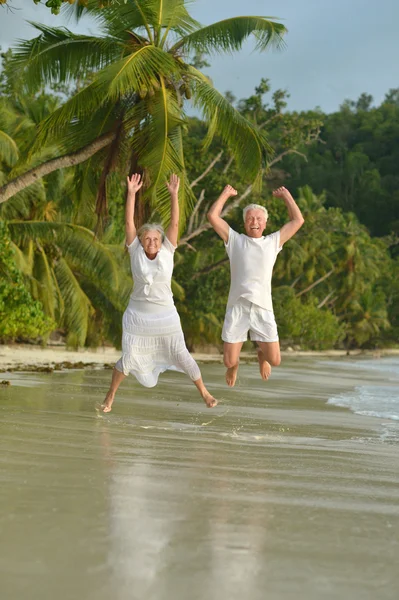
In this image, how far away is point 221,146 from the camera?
115 feet

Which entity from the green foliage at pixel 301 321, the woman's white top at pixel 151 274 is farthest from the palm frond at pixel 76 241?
the green foliage at pixel 301 321

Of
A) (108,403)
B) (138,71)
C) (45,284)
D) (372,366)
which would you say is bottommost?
(372,366)

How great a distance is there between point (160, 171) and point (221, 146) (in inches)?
865

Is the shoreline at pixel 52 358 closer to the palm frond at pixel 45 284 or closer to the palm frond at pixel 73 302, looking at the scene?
the palm frond at pixel 73 302

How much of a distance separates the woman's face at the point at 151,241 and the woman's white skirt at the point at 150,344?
553 millimetres

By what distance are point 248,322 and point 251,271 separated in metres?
0.49

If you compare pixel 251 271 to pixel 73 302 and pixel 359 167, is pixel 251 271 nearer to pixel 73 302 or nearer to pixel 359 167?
pixel 73 302

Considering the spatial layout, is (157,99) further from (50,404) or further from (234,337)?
(234,337)

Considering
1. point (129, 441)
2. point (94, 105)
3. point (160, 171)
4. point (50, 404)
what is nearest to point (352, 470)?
point (129, 441)

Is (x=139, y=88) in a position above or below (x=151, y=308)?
above

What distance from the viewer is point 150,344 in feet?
25.5

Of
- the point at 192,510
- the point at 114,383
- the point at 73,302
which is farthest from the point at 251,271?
the point at 73,302

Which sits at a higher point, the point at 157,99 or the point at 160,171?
the point at 157,99

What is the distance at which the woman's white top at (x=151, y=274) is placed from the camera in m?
7.41
